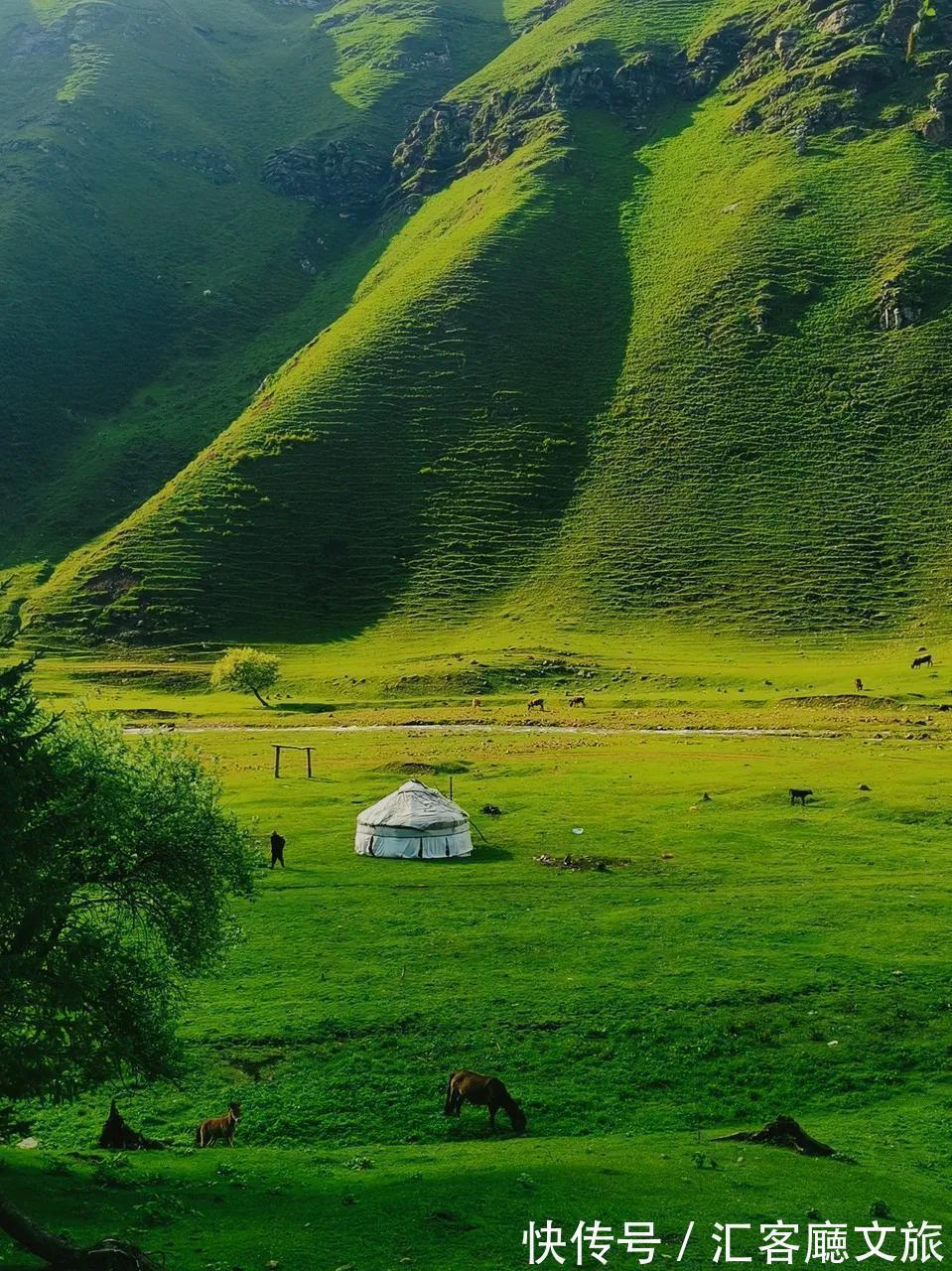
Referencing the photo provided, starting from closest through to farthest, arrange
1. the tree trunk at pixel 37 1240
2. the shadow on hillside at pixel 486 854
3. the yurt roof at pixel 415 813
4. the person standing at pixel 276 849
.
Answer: the tree trunk at pixel 37 1240 → the person standing at pixel 276 849 → the shadow on hillside at pixel 486 854 → the yurt roof at pixel 415 813

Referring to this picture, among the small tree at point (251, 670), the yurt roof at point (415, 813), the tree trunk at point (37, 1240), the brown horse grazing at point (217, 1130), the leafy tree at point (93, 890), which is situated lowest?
the brown horse grazing at point (217, 1130)

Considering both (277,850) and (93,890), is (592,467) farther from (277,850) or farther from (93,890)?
(93,890)

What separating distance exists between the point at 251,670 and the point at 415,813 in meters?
60.7

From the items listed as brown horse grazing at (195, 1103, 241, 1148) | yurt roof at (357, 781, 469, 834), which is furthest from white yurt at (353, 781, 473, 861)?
brown horse grazing at (195, 1103, 241, 1148)

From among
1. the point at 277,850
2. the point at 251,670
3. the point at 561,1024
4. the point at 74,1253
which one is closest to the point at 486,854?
the point at 277,850

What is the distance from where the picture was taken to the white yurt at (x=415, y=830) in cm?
4878

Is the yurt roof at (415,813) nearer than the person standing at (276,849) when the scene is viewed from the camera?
No

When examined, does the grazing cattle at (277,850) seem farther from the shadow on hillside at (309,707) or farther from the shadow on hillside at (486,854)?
the shadow on hillside at (309,707)

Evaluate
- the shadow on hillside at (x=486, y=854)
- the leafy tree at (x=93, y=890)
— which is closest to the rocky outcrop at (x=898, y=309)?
the shadow on hillside at (x=486, y=854)

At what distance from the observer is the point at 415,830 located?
4853 cm

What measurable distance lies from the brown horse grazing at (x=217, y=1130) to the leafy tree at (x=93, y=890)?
2484 millimetres

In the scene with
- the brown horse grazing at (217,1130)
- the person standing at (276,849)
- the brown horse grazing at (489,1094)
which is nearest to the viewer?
the brown horse grazing at (217,1130)

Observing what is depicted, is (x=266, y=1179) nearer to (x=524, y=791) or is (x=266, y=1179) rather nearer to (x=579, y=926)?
(x=579, y=926)

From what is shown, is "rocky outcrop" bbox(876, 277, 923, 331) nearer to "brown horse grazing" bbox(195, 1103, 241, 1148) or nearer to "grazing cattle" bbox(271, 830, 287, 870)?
"grazing cattle" bbox(271, 830, 287, 870)
